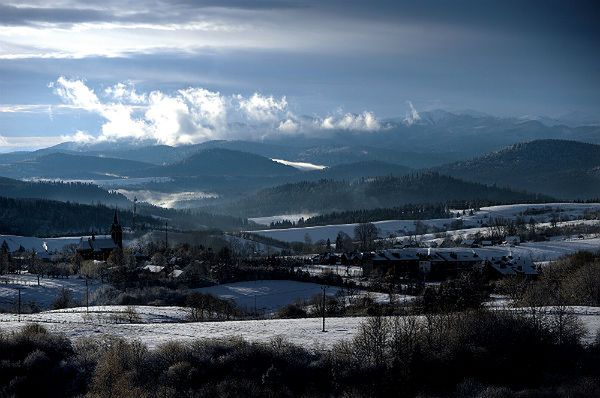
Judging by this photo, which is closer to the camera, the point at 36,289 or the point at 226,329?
the point at 226,329

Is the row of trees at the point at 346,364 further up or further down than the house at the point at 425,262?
further up

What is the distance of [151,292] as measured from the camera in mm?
76625

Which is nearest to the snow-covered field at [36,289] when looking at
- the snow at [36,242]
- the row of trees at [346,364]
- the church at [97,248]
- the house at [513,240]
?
the church at [97,248]

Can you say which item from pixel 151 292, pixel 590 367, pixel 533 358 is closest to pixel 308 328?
pixel 533 358

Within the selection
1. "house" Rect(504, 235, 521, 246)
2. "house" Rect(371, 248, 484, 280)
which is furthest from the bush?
"house" Rect(504, 235, 521, 246)

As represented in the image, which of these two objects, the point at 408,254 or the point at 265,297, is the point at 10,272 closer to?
the point at 265,297

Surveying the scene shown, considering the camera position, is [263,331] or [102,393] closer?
[102,393]

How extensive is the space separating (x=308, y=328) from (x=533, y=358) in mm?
12952

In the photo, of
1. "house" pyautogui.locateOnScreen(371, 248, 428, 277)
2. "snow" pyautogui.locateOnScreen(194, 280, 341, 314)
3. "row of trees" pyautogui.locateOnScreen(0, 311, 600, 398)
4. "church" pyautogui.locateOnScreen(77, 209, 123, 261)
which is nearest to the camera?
"row of trees" pyautogui.locateOnScreen(0, 311, 600, 398)

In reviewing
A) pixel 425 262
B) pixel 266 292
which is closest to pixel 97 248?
pixel 266 292

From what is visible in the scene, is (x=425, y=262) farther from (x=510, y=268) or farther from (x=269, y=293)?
(x=269, y=293)

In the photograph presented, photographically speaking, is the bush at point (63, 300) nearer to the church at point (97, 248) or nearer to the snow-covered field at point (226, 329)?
the snow-covered field at point (226, 329)

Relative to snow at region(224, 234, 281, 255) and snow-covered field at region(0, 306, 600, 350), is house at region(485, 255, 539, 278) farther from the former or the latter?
snow at region(224, 234, 281, 255)

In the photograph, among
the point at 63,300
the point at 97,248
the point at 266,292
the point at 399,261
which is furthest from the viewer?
the point at 97,248
